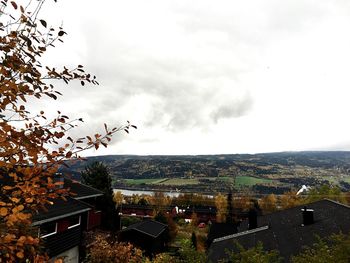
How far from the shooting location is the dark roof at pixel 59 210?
16547 millimetres

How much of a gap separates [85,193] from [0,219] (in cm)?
2372

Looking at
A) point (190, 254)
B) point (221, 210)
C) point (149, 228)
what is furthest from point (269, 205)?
point (190, 254)

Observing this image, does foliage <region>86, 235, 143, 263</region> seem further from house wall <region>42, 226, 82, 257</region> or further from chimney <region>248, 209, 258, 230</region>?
chimney <region>248, 209, 258, 230</region>

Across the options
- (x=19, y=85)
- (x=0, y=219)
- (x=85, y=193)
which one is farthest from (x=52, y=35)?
(x=85, y=193)

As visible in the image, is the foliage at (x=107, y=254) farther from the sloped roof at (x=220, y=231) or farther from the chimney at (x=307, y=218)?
the sloped roof at (x=220, y=231)

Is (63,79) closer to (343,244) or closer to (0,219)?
(0,219)

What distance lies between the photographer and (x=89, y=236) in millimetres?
24562

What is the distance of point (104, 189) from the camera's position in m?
44.6

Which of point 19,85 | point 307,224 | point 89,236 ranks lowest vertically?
point 89,236

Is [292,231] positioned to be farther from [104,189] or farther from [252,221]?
Result: [104,189]

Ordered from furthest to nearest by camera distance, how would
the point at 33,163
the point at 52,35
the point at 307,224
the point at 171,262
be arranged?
1. the point at 307,224
2. the point at 171,262
3. the point at 52,35
4. the point at 33,163

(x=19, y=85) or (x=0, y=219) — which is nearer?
(x=19, y=85)

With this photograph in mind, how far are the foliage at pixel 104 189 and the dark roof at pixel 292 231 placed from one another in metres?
20.9

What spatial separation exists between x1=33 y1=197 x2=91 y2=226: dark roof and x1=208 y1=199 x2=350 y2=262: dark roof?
10216 millimetres
